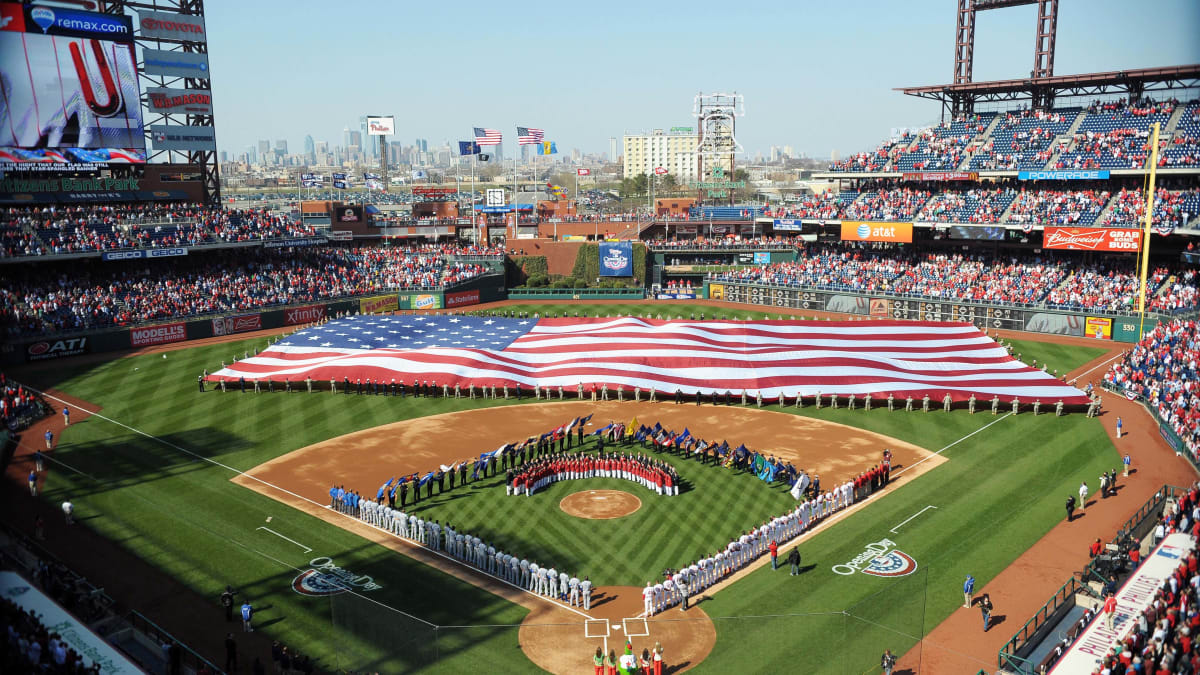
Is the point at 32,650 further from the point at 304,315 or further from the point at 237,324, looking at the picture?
the point at 304,315

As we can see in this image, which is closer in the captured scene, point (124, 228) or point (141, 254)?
point (141, 254)

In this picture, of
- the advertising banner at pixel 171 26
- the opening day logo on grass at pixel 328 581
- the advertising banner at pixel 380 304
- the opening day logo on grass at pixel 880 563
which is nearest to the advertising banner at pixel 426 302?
the advertising banner at pixel 380 304

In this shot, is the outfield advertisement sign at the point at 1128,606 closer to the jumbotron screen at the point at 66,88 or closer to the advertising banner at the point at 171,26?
the jumbotron screen at the point at 66,88

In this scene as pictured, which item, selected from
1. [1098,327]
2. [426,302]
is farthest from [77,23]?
[1098,327]

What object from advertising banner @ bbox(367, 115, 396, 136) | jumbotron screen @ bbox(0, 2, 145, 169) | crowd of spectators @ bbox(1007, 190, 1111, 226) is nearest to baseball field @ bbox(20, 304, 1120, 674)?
jumbotron screen @ bbox(0, 2, 145, 169)

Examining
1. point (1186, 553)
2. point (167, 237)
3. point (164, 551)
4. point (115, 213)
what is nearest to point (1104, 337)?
point (1186, 553)

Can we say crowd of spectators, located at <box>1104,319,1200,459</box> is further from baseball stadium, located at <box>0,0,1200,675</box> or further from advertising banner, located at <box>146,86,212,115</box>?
advertising banner, located at <box>146,86,212,115</box>

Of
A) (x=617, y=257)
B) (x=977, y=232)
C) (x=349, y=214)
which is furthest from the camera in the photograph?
(x=349, y=214)
